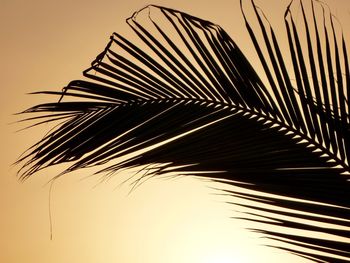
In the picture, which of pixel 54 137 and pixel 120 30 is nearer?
pixel 54 137

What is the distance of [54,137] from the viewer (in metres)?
0.82

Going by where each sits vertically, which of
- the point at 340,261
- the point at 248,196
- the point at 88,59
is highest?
the point at 88,59

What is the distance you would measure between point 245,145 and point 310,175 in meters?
0.11

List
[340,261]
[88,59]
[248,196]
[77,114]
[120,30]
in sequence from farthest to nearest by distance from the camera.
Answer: [88,59] < [120,30] < [77,114] < [248,196] < [340,261]

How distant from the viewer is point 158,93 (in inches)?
35.2

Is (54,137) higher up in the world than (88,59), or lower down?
lower down

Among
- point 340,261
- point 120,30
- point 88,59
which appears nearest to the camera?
point 340,261

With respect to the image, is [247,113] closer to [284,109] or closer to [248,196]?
[284,109]

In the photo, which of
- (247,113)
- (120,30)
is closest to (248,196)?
(247,113)

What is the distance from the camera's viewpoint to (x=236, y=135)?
2.60 feet

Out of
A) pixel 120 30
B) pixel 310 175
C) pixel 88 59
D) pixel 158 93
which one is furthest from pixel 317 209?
pixel 88 59

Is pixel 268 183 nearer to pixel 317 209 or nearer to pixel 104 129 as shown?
pixel 317 209

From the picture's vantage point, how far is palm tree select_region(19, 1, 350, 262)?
72 centimetres

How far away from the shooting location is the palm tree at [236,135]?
72 cm
